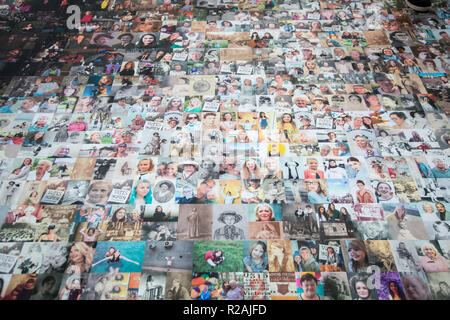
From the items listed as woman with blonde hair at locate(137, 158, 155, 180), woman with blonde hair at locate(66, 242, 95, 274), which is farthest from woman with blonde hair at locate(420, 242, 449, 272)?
woman with blonde hair at locate(66, 242, 95, 274)

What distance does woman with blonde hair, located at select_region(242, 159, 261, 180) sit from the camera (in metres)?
3.52

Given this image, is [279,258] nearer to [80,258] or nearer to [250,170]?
[250,170]

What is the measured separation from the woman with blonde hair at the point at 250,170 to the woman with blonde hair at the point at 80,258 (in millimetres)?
1785

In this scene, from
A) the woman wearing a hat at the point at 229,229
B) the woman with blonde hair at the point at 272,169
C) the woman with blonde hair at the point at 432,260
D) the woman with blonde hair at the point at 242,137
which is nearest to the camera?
the woman with blonde hair at the point at 432,260

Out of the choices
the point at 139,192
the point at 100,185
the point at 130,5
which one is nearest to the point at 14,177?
the point at 100,185

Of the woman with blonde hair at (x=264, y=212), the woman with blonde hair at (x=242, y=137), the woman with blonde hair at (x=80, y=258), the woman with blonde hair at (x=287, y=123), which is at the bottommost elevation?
the woman with blonde hair at (x=80, y=258)

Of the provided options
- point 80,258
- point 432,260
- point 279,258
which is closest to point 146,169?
point 80,258

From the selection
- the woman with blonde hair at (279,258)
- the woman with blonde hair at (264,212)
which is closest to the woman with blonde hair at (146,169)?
the woman with blonde hair at (264,212)

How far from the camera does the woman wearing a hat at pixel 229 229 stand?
3184mm

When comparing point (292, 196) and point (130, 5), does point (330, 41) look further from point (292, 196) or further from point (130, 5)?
point (130, 5)

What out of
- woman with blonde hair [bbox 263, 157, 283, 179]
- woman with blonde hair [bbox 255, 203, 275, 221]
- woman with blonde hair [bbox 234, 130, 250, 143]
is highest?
woman with blonde hair [bbox 234, 130, 250, 143]

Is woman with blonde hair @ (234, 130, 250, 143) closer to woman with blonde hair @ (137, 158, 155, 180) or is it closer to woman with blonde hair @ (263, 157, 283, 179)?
woman with blonde hair @ (263, 157, 283, 179)

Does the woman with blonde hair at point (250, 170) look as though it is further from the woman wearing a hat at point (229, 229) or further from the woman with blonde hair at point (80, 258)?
the woman with blonde hair at point (80, 258)

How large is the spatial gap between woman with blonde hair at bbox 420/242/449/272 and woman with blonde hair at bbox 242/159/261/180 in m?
1.82
